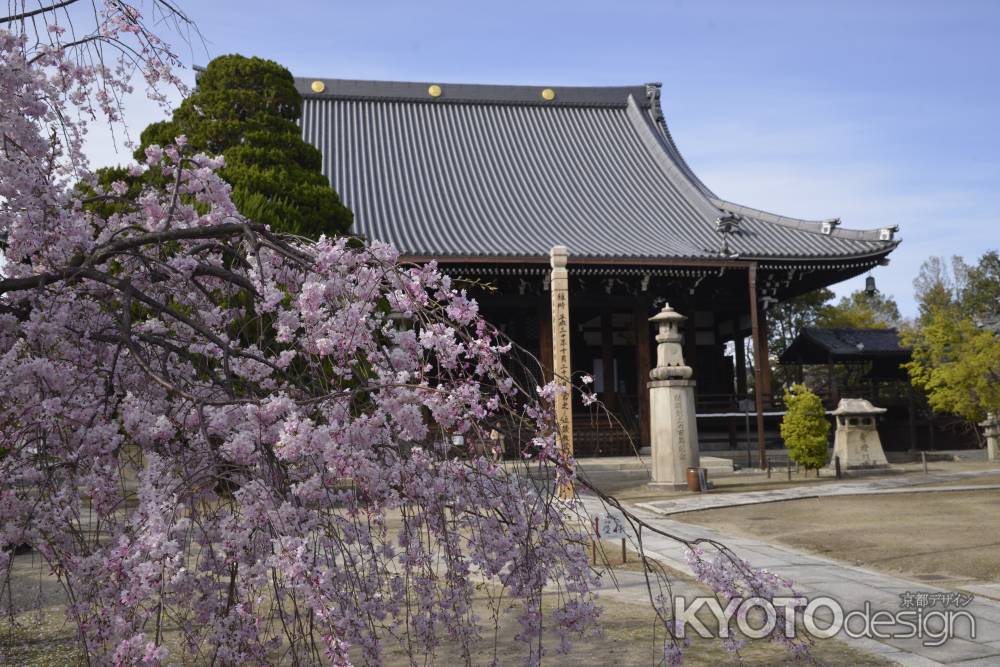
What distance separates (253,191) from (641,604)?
7.90 metres

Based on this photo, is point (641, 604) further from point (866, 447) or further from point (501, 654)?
point (866, 447)

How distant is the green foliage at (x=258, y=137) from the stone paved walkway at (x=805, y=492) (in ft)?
20.1

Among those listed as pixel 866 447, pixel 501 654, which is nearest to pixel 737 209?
pixel 866 447

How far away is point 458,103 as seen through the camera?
81.4 feet

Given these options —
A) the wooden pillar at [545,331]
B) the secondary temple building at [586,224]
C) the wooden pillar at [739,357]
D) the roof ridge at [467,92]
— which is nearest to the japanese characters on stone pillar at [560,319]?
the secondary temple building at [586,224]

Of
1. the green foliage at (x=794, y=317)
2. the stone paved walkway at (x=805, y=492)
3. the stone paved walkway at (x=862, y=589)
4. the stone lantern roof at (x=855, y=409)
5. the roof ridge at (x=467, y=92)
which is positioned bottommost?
the stone paved walkway at (x=862, y=589)

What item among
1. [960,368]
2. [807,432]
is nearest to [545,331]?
[807,432]

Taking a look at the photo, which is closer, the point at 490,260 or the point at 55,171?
the point at 55,171

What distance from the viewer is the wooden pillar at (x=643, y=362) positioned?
59.4ft

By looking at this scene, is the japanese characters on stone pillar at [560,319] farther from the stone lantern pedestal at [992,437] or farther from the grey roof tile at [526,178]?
the stone lantern pedestal at [992,437]

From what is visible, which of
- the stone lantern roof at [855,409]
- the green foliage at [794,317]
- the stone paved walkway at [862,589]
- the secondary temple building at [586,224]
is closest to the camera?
the stone paved walkway at [862,589]

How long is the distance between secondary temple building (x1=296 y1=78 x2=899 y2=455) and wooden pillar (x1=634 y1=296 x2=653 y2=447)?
39mm

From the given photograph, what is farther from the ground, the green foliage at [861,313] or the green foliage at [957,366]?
the green foliage at [861,313]

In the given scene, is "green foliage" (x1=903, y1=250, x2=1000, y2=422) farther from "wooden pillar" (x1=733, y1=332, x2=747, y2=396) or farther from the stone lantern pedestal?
"wooden pillar" (x1=733, y1=332, x2=747, y2=396)
